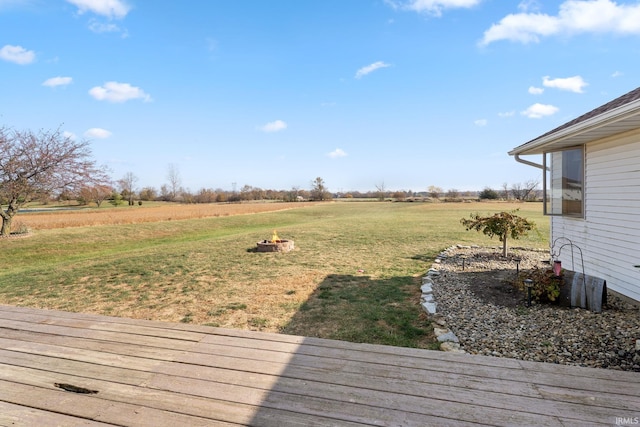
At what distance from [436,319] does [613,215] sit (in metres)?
3.63

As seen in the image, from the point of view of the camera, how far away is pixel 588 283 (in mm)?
4418

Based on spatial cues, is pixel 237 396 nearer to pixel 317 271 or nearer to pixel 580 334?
pixel 580 334

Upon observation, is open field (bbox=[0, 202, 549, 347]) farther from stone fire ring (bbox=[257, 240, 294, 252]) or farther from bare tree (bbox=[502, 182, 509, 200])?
bare tree (bbox=[502, 182, 509, 200])

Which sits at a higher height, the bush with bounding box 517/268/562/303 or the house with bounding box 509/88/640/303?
the house with bounding box 509/88/640/303

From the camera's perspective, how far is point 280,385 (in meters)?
2.13

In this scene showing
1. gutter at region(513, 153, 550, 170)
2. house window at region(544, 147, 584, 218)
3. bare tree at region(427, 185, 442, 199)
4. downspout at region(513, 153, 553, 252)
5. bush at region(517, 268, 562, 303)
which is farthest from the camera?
bare tree at region(427, 185, 442, 199)

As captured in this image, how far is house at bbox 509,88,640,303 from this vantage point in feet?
15.1

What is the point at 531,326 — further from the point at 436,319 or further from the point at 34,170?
the point at 34,170

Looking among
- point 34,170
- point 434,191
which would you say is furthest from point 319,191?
point 34,170

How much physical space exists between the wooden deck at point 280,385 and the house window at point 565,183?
16.6ft

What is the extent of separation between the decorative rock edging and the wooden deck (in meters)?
0.95

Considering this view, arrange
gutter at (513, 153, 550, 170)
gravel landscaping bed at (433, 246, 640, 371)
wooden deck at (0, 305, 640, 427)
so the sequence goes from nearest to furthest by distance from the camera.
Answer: wooden deck at (0, 305, 640, 427) → gravel landscaping bed at (433, 246, 640, 371) → gutter at (513, 153, 550, 170)

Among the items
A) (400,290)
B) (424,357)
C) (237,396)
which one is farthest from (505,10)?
(237,396)

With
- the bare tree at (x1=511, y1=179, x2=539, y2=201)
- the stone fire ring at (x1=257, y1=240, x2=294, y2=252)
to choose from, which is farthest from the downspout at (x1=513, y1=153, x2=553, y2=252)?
the bare tree at (x1=511, y1=179, x2=539, y2=201)
